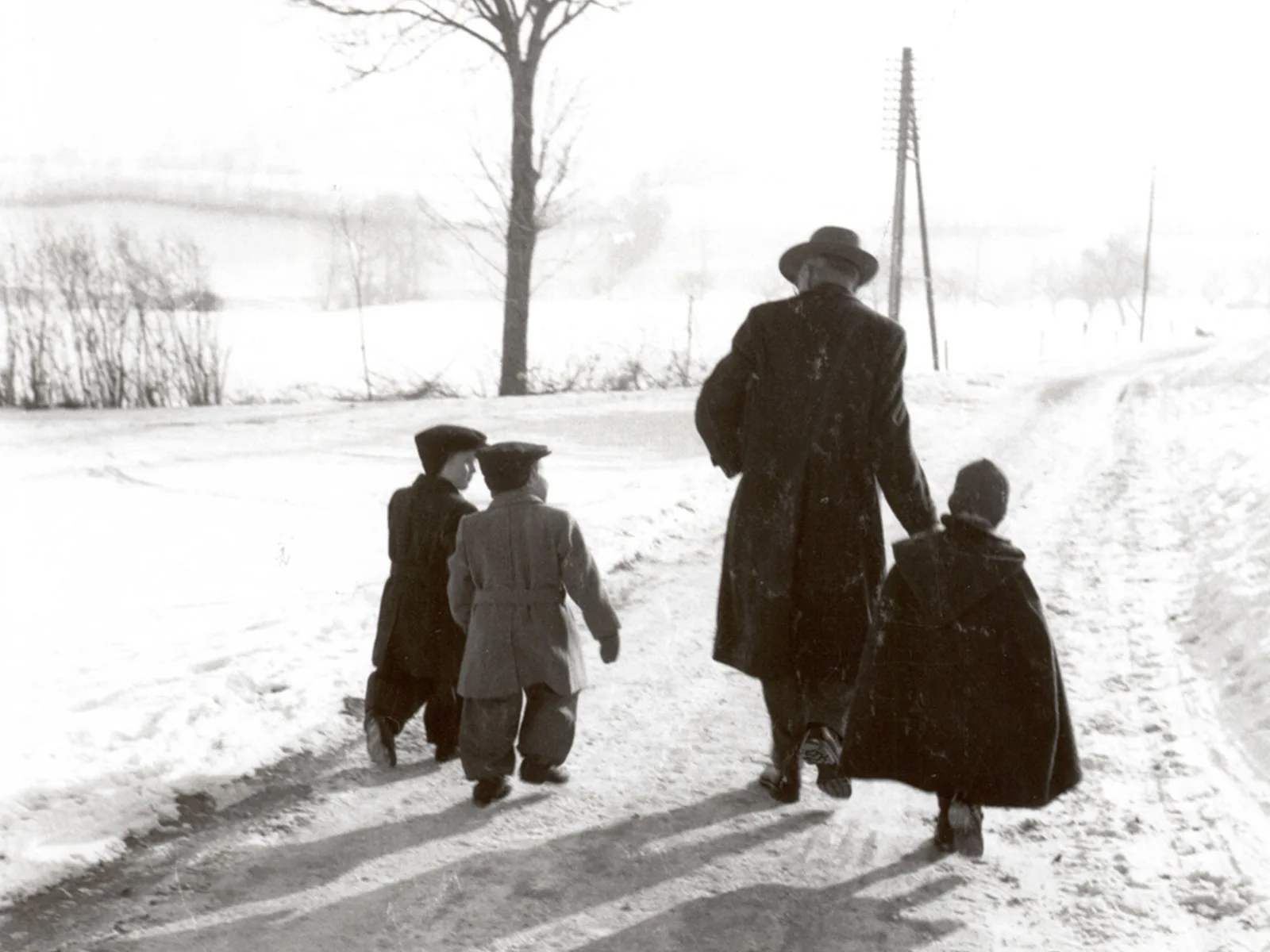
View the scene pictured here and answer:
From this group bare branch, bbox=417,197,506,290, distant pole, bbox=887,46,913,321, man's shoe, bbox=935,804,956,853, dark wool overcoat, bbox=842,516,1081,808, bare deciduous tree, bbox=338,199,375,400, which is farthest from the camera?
distant pole, bbox=887,46,913,321

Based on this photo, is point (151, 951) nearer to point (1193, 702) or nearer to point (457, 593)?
point (457, 593)

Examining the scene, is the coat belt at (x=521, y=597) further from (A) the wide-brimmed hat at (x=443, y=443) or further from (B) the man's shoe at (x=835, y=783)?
(B) the man's shoe at (x=835, y=783)

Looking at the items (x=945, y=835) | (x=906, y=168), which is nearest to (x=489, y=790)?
(x=945, y=835)

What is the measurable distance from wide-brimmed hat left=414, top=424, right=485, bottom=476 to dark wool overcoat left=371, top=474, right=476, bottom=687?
7 centimetres

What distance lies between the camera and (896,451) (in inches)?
173

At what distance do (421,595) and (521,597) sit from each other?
564mm

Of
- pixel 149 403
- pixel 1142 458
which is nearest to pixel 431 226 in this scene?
pixel 149 403

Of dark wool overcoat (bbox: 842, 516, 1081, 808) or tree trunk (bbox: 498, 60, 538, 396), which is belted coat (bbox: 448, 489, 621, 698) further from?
tree trunk (bbox: 498, 60, 538, 396)

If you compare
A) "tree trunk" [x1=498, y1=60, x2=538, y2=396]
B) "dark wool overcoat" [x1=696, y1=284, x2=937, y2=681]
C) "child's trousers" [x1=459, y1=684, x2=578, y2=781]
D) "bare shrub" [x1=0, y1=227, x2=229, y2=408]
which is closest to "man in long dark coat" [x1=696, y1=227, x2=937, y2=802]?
"dark wool overcoat" [x1=696, y1=284, x2=937, y2=681]

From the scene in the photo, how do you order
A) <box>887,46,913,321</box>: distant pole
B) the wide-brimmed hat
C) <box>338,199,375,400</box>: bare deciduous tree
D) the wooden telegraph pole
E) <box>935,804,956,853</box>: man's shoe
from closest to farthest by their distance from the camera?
<box>935,804,956,853</box>: man's shoe, the wide-brimmed hat, <box>338,199,375,400</box>: bare deciduous tree, <box>887,46,913,321</box>: distant pole, the wooden telegraph pole

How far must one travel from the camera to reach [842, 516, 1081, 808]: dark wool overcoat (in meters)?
3.90

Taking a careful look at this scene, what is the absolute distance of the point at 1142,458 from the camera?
1358 cm

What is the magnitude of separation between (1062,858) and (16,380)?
54.0 ft

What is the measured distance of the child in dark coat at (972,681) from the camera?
391 cm
